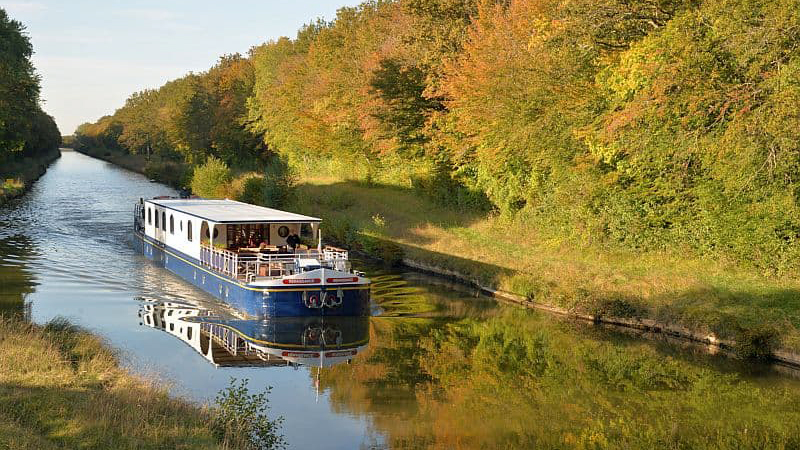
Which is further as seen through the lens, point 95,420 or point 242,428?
point 242,428

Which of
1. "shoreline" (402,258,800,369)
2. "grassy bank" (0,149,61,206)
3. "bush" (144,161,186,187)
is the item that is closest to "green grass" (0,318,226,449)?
"shoreline" (402,258,800,369)

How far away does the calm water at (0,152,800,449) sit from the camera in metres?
18.3

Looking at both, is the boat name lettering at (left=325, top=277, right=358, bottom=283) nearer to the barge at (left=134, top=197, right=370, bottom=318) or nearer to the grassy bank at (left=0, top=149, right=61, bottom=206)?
the barge at (left=134, top=197, right=370, bottom=318)

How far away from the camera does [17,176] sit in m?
80.6

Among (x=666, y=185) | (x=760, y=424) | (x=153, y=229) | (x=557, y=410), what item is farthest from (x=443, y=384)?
(x=153, y=229)

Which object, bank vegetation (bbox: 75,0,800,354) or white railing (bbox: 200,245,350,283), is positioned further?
white railing (bbox: 200,245,350,283)

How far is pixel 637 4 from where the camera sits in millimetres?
30312

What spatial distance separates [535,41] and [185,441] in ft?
80.8

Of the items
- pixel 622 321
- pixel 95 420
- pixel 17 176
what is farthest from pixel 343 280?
pixel 17 176

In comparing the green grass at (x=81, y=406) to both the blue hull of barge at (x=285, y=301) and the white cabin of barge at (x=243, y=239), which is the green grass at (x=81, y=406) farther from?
the white cabin of barge at (x=243, y=239)

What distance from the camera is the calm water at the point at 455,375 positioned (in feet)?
60.2

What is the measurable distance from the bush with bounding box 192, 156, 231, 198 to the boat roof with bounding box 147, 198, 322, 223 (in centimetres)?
2163

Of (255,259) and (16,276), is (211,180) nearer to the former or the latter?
(16,276)

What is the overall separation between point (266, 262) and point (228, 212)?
8.66 m
